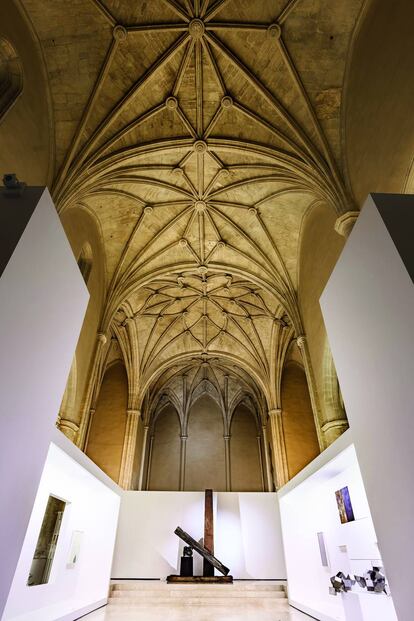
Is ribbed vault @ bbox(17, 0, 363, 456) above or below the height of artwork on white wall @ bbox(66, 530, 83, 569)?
above

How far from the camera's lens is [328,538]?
24.3 ft

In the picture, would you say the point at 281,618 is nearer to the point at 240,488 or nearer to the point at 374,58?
the point at 374,58

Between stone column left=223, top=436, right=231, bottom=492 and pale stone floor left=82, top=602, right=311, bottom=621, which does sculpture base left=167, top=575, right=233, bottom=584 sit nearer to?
pale stone floor left=82, top=602, right=311, bottom=621

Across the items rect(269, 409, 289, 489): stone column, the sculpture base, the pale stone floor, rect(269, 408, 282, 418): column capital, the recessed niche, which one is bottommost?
the pale stone floor

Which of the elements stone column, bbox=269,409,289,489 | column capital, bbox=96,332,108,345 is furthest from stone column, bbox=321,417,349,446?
column capital, bbox=96,332,108,345

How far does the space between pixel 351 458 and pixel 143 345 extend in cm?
1298

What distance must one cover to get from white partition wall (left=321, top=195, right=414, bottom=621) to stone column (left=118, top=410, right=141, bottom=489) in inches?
514

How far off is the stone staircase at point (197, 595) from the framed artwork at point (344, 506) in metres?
4.41

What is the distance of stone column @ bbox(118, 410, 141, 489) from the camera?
48.6ft

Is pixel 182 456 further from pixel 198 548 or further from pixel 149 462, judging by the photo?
pixel 198 548

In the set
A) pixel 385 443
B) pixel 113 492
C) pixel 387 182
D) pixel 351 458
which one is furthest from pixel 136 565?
pixel 387 182

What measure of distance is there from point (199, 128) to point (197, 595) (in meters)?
12.8

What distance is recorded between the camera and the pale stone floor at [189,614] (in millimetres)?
7266

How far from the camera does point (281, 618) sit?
24.7 feet
